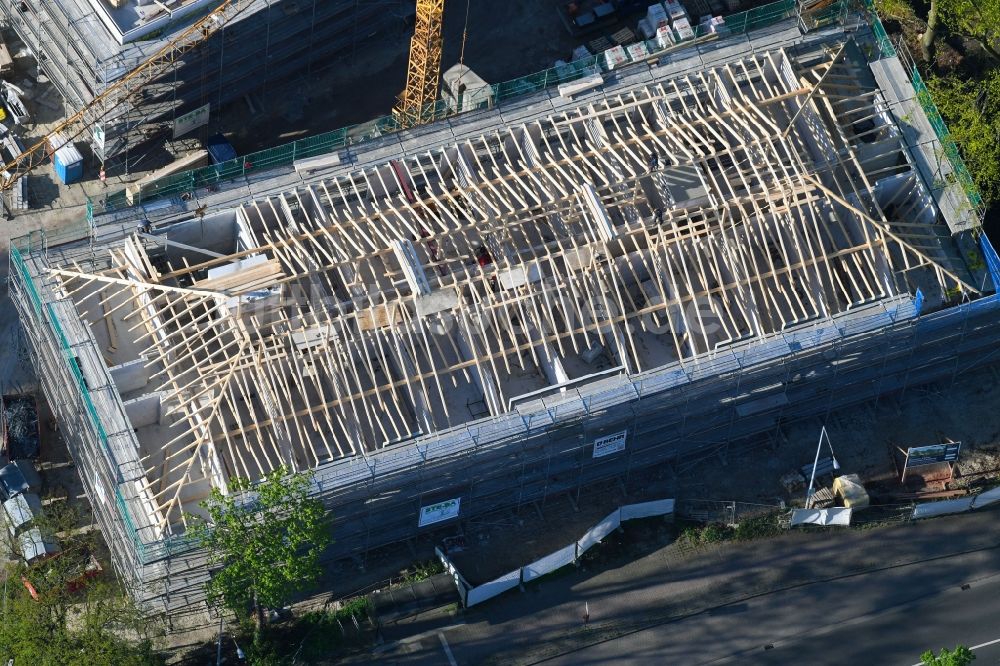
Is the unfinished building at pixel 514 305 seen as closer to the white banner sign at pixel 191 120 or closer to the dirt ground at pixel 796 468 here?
the dirt ground at pixel 796 468

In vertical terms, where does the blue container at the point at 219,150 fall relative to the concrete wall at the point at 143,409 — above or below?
above

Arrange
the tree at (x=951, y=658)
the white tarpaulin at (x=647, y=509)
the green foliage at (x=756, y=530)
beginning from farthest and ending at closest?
the green foliage at (x=756, y=530)
the white tarpaulin at (x=647, y=509)
the tree at (x=951, y=658)

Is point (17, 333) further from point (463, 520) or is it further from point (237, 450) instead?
point (463, 520)

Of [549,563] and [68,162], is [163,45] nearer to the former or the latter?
[68,162]

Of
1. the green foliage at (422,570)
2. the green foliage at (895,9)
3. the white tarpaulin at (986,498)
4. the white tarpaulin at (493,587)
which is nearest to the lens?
the white tarpaulin at (493,587)

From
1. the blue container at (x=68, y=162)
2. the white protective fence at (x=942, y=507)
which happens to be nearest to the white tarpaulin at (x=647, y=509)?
the white protective fence at (x=942, y=507)

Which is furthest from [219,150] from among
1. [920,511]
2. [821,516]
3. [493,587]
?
[920,511]
